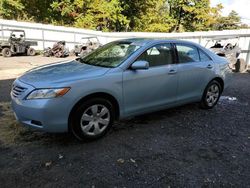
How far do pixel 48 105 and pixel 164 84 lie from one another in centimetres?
206

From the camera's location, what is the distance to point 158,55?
450cm

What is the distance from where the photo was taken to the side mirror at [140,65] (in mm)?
3996

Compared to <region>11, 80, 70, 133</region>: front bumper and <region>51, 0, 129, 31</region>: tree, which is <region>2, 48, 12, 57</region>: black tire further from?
<region>11, 80, 70, 133</region>: front bumper

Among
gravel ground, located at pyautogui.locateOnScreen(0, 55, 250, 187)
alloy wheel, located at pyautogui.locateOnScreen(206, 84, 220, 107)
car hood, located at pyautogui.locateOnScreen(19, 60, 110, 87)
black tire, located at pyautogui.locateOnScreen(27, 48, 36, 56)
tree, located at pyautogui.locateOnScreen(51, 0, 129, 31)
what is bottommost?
gravel ground, located at pyautogui.locateOnScreen(0, 55, 250, 187)

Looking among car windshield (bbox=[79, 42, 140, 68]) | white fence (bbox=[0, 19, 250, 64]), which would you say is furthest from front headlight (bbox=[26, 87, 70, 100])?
white fence (bbox=[0, 19, 250, 64])

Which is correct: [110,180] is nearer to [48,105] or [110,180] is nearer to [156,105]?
[48,105]

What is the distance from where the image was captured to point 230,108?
18.9 ft

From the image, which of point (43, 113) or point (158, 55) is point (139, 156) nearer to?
point (43, 113)

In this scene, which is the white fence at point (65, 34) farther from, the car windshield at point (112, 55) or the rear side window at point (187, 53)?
the car windshield at point (112, 55)

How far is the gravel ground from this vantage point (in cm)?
296

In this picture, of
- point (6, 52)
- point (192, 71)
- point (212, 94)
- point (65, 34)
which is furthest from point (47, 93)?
point (65, 34)

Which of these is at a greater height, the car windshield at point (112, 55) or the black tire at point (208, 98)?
the car windshield at point (112, 55)

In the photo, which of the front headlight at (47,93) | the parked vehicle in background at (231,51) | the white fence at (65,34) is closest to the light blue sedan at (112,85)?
the front headlight at (47,93)

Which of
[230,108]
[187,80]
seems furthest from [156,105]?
[230,108]
